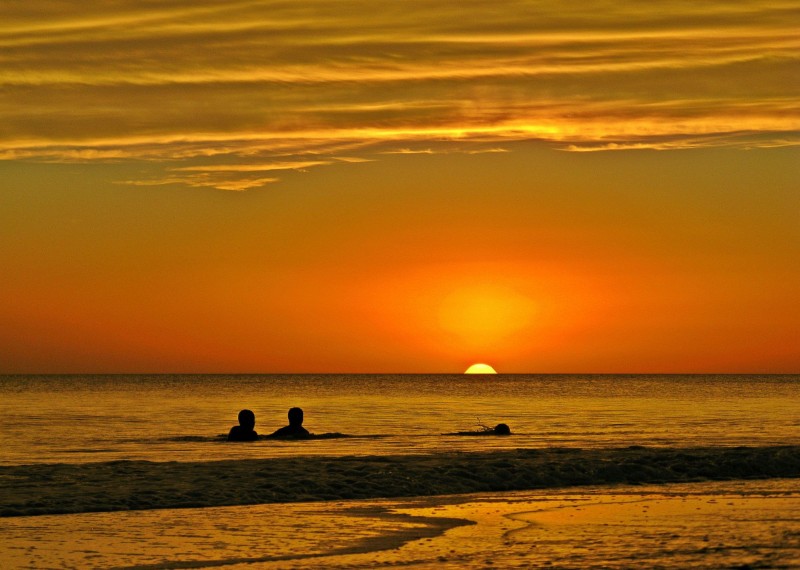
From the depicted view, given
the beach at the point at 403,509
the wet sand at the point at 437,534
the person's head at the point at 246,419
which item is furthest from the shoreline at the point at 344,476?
the person's head at the point at 246,419

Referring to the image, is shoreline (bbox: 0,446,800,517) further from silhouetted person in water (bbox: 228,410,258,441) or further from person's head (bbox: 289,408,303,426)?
person's head (bbox: 289,408,303,426)

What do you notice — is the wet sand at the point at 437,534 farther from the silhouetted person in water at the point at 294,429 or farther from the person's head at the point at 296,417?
the person's head at the point at 296,417

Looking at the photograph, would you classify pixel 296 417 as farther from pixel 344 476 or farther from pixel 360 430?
pixel 344 476

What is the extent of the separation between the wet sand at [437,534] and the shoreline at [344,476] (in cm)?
139

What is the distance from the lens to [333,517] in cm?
2208

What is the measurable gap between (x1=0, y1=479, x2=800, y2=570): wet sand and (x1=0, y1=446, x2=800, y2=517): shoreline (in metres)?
1.39


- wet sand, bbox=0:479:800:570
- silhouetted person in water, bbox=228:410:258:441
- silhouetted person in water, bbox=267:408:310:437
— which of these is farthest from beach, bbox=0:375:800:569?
silhouetted person in water, bbox=267:408:310:437

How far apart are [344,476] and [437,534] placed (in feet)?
30.9

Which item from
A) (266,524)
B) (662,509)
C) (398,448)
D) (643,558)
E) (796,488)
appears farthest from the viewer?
(398,448)

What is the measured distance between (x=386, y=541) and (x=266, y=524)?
3.30 m

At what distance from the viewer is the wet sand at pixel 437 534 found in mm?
16703

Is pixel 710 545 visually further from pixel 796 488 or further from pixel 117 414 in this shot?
pixel 117 414

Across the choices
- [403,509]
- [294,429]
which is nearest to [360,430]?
[294,429]

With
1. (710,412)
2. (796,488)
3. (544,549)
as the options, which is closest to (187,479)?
(544,549)
